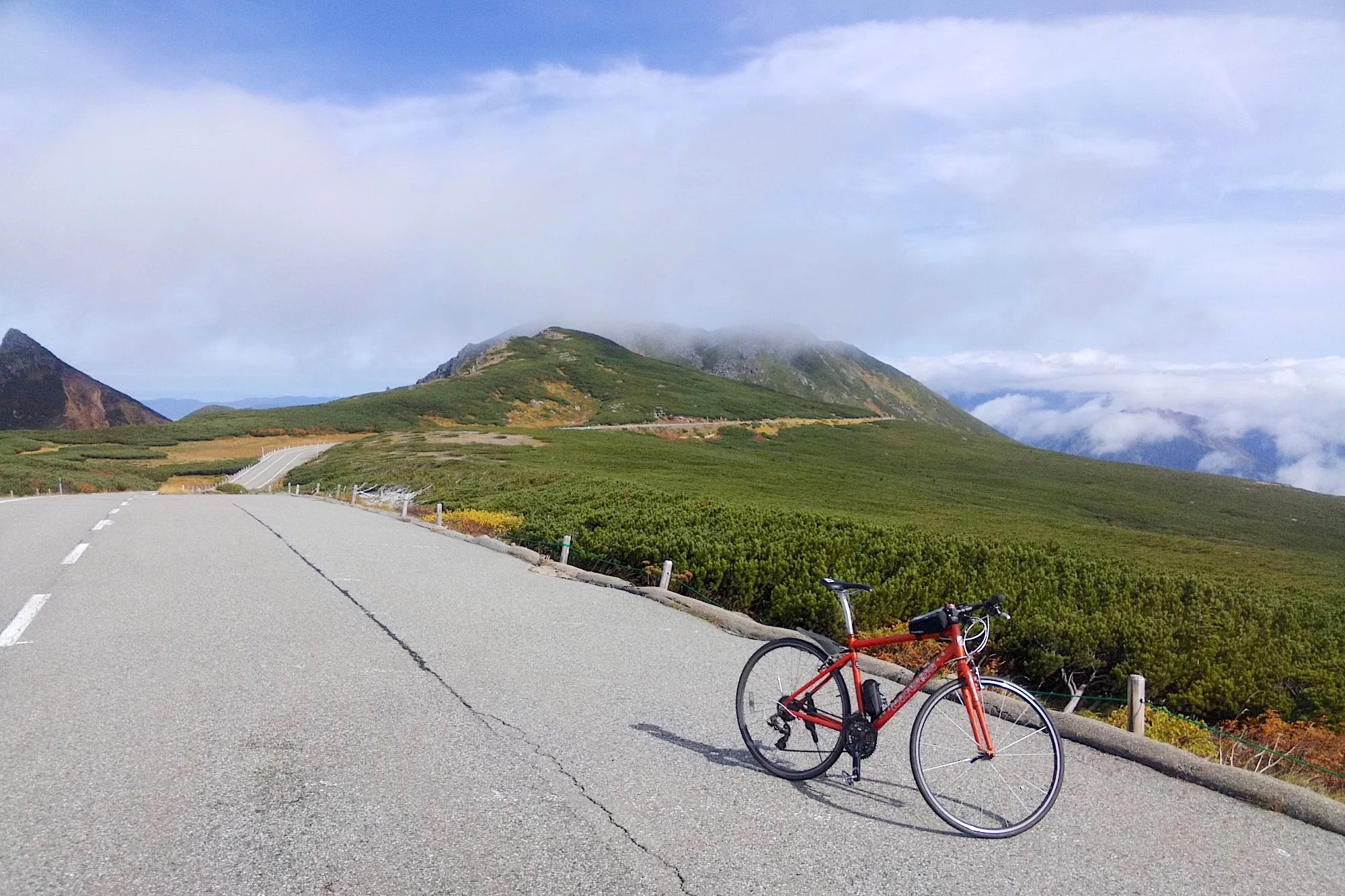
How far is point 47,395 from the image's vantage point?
174375mm

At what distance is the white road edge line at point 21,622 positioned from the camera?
8156 millimetres

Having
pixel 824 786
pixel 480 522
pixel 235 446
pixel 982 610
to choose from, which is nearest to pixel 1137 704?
pixel 982 610

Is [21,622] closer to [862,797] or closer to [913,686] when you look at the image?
[862,797]

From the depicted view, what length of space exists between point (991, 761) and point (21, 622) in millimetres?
9718

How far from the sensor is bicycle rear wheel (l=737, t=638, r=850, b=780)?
5.59 m

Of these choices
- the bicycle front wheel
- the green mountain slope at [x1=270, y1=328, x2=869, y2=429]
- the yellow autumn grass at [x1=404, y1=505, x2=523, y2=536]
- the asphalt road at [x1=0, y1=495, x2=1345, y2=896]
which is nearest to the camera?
the asphalt road at [x1=0, y1=495, x2=1345, y2=896]

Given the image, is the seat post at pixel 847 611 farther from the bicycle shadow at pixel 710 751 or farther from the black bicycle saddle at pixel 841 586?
the bicycle shadow at pixel 710 751

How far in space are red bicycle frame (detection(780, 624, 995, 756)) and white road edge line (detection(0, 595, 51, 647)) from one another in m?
7.56

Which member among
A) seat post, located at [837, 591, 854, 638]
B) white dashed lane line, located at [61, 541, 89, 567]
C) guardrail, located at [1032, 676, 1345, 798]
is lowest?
guardrail, located at [1032, 676, 1345, 798]

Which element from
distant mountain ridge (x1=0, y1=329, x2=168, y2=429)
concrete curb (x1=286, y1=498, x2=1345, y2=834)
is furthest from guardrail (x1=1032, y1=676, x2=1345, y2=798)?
distant mountain ridge (x1=0, y1=329, x2=168, y2=429)

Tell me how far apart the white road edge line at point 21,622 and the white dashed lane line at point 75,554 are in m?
3.48

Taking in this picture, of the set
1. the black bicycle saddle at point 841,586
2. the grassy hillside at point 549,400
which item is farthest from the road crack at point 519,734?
the grassy hillside at point 549,400

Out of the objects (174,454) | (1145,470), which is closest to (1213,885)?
(174,454)

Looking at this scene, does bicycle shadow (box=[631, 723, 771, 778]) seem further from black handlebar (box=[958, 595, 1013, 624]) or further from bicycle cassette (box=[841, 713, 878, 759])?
black handlebar (box=[958, 595, 1013, 624])
